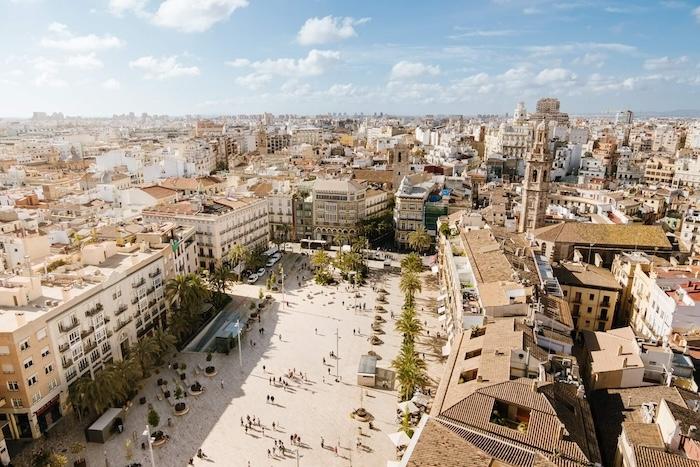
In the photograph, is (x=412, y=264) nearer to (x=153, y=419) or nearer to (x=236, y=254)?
(x=236, y=254)

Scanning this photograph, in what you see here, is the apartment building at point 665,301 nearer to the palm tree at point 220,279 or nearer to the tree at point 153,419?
the tree at point 153,419

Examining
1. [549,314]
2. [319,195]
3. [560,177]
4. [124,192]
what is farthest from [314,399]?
[560,177]

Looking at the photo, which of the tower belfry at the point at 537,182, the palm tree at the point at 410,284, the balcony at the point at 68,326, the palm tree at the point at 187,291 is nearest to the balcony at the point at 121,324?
the balcony at the point at 68,326

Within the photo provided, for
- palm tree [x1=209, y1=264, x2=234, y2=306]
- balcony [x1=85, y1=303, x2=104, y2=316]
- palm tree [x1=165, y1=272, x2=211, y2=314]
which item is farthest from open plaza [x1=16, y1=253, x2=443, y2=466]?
balcony [x1=85, y1=303, x2=104, y2=316]

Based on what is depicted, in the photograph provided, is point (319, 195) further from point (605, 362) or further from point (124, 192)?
point (605, 362)

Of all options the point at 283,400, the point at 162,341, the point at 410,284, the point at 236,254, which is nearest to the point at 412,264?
the point at 410,284

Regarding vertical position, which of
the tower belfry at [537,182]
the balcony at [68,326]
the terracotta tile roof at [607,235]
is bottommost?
the balcony at [68,326]
